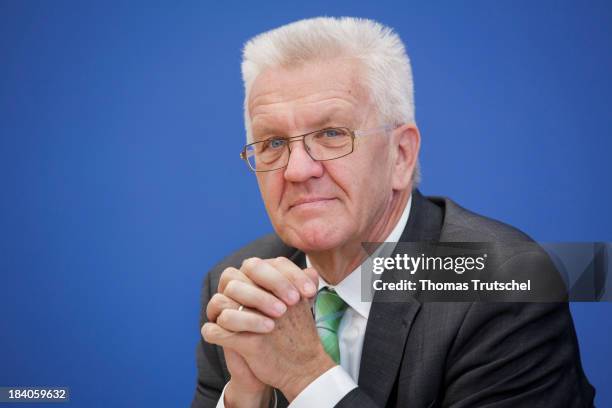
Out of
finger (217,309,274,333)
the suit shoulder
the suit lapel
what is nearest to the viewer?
finger (217,309,274,333)

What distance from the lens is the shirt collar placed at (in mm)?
2045

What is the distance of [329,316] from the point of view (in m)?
2.08

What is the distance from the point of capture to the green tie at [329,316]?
6.61 feet

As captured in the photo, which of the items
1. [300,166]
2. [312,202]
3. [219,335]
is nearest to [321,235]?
[312,202]

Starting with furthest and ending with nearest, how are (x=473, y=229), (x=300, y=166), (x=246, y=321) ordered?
(x=473, y=229)
(x=300, y=166)
(x=246, y=321)

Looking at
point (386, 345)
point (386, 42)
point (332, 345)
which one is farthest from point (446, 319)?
point (386, 42)

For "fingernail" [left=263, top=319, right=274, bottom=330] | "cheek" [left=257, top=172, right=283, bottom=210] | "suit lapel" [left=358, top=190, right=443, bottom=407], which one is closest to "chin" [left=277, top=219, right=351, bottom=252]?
"cheek" [left=257, top=172, right=283, bottom=210]

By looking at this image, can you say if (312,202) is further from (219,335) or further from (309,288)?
(219,335)

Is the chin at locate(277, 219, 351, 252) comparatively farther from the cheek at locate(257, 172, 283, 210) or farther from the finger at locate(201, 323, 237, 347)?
the finger at locate(201, 323, 237, 347)

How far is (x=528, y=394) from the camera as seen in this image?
1.69m

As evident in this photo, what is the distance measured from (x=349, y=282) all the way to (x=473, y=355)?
0.49m

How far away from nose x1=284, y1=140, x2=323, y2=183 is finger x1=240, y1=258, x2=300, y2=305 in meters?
0.30

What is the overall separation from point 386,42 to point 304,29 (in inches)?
10.0

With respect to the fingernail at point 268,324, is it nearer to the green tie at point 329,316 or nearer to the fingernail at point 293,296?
the fingernail at point 293,296
